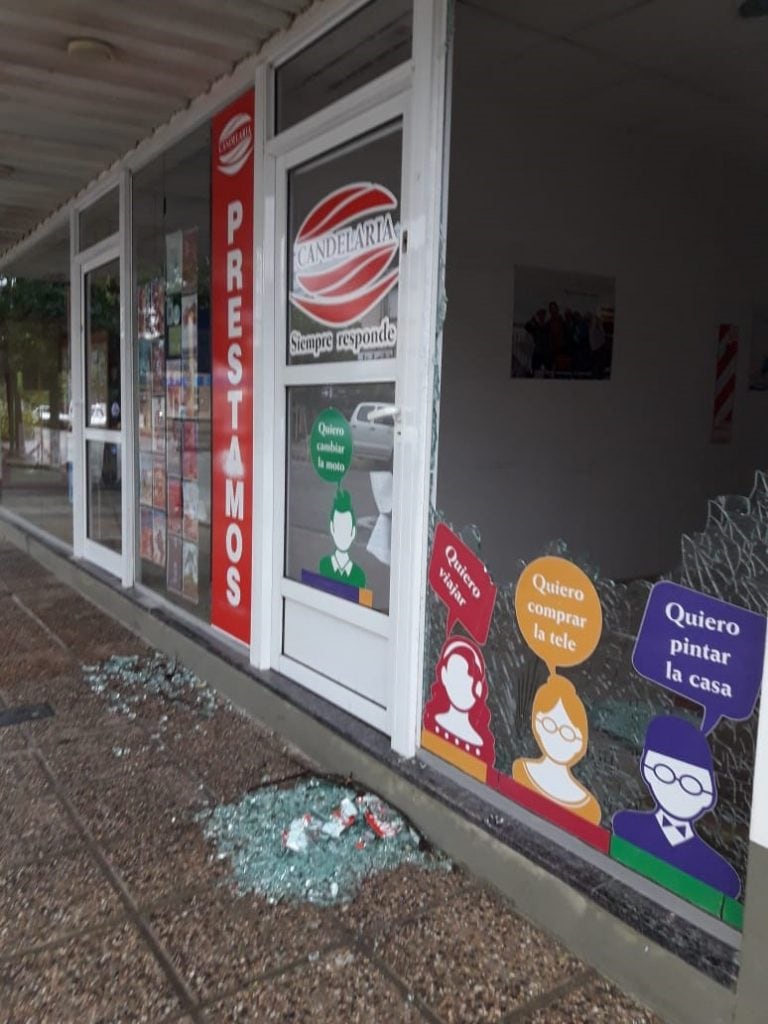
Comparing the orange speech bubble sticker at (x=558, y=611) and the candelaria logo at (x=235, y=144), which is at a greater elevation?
the candelaria logo at (x=235, y=144)

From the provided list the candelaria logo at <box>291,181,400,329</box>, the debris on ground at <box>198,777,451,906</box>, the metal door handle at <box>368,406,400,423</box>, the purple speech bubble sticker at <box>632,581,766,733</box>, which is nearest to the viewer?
the purple speech bubble sticker at <box>632,581,766,733</box>

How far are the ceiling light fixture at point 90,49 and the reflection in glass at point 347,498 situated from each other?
1.81m

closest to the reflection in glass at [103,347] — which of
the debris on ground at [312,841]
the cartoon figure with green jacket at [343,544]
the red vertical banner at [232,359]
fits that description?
the red vertical banner at [232,359]

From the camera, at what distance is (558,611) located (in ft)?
8.36

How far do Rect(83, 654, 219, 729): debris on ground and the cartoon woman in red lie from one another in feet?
4.95

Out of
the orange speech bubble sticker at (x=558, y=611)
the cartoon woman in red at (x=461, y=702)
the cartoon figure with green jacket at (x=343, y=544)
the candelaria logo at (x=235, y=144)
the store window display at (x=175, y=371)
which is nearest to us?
the orange speech bubble sticker at (x=558, y=611)

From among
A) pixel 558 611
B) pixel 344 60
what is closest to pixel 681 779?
pixel 558 611

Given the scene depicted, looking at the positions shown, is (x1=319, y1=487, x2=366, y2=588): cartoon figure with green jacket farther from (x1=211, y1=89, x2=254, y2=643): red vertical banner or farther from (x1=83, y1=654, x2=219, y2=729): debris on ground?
(x1=83, y1=654, x2=219, y2=729): debris on ground

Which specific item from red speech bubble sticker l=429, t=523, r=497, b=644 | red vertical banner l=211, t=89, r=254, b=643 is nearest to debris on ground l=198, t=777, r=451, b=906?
red speech bubble sticker l=429, t=523, r=497, b=644

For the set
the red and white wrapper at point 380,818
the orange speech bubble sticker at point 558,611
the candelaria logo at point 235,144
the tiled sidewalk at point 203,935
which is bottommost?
the tiled sidewalk at point 203,935

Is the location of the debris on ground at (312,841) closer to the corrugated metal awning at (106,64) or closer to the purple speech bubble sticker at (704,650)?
the purple speech bubble sticker at (704,650)

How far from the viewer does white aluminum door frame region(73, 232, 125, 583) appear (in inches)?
228

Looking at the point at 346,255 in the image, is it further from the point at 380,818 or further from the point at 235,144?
the point at 380,818

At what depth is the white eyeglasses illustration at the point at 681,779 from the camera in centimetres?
218
